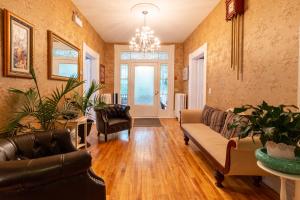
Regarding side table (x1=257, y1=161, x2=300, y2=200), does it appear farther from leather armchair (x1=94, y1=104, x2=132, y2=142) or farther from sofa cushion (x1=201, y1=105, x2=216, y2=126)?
leather armchair (x1=94, y1=104, x2=132, y2=142)

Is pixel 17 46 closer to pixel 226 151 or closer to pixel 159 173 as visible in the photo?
pixel 159 173

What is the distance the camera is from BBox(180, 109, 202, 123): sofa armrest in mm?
4398

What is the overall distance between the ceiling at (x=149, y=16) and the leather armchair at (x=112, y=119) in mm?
2023

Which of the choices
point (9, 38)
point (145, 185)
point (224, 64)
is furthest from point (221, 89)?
point (9, 38)

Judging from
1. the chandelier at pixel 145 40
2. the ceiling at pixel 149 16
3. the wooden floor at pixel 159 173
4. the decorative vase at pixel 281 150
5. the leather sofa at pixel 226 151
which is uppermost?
the ceiling at pixel 149 16

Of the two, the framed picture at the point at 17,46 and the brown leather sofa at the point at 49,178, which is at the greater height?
the framed picture at the point at 17,46

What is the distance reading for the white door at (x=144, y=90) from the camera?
754 cm

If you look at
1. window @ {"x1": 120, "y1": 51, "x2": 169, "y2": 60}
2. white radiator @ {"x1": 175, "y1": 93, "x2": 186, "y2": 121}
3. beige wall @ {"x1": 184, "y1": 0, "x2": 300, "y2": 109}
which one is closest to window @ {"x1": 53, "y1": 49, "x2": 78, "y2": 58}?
beige wall @ {"x1": 184, "y1": 0, "x2": 300, "y2": 109}

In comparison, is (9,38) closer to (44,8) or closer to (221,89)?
(44,8)

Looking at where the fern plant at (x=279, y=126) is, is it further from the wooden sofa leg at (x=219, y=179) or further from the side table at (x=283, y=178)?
the wooden sofa leg at (x=219, y=179)

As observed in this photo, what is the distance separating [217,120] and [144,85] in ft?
14.1

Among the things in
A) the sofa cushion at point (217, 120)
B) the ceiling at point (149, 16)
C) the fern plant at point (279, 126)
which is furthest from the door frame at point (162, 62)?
the fern plant at point (279, 126)

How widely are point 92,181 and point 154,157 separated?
217cm

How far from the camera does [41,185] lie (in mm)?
1182
